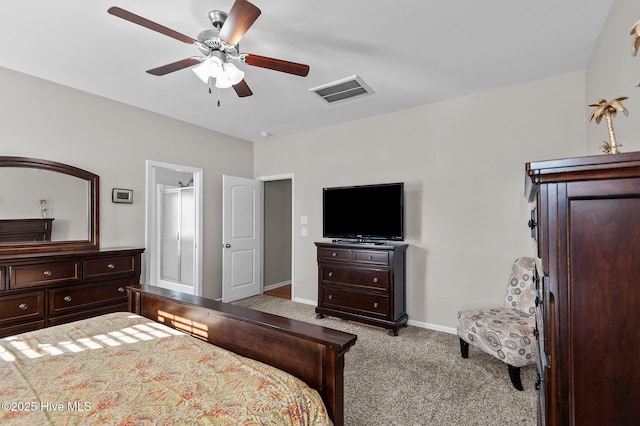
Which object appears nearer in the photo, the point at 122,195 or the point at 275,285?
the point at 122,195

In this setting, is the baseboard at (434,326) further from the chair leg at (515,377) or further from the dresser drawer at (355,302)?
the chair leg at (515,377)

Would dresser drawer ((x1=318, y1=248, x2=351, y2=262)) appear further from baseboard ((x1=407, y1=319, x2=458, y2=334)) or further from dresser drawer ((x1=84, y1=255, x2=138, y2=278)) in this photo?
dresser drawer ((x1=84, y1=255, x2=138, y2=278))

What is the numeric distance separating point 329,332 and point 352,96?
9.03 ft

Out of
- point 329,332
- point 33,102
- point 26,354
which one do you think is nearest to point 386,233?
point 329,332

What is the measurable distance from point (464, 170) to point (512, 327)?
1718 millimetres

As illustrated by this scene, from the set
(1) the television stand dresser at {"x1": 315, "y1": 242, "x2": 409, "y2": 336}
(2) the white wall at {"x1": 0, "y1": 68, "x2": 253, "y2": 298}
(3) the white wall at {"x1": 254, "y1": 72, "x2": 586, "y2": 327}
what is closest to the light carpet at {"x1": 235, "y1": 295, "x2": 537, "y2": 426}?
(1) the television stand dresser at {"x1": 315, "y1": 242, "x2": 409, "y2": 336}

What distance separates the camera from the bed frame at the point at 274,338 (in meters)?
1.24

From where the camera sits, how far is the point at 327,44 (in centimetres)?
240

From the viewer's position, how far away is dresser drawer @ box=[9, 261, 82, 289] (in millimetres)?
2494

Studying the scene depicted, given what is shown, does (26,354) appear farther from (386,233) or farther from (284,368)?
(386,233)

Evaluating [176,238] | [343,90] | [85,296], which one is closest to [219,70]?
[343,90]

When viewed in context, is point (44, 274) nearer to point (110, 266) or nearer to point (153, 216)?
point (110, 266)

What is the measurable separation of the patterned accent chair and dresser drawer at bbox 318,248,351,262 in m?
1.39

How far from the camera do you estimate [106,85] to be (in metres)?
3.12
